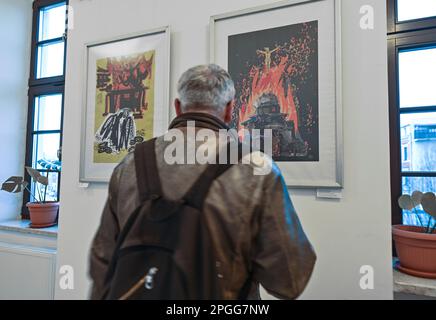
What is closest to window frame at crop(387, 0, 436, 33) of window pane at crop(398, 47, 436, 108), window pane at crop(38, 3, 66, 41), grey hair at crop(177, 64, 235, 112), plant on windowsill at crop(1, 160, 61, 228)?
window pane at crop(398, 47, 436, 108)

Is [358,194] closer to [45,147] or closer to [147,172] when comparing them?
[147,172]

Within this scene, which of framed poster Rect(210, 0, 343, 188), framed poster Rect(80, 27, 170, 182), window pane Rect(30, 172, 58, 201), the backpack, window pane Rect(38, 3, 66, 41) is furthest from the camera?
window pane Rect(38, 3, 66, 41)

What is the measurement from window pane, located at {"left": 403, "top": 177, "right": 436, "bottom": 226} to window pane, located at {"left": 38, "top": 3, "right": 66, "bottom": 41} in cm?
275

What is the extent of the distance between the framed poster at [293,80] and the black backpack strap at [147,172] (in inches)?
24.2

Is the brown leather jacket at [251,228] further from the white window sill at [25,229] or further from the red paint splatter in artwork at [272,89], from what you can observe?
the white window sill at [25,229]

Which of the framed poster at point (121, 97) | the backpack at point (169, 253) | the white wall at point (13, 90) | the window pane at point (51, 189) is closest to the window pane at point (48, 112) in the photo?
the white wall at point (13, 90)

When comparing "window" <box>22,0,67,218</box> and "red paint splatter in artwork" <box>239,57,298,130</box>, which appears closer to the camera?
"red paint splatter in artwork" <box>239,57,298,130</box>

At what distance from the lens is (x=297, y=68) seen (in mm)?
1197

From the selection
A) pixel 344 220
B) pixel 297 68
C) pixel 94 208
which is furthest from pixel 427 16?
pixel 94 208

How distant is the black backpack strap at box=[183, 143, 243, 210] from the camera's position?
0.64 m

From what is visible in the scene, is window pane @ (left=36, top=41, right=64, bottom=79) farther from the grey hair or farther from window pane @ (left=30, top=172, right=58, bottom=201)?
the grey hair

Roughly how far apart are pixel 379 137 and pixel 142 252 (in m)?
0.95

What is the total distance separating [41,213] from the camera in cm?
206
